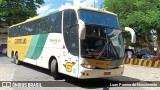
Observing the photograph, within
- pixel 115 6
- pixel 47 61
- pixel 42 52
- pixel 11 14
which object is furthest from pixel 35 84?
pixel 11 14

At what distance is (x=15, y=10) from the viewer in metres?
41.6

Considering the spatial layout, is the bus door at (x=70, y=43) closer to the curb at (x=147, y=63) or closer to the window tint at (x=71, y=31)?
the window tint at (x=71, y=31)

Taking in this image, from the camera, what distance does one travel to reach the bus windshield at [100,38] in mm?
11477

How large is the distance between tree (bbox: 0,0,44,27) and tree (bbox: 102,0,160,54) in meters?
17.1

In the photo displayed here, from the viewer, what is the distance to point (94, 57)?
11414mm

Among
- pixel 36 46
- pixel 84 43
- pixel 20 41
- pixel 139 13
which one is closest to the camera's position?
pixel 84 43

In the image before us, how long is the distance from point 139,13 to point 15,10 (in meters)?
23.0

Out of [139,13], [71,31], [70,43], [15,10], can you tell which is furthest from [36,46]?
[15,10]

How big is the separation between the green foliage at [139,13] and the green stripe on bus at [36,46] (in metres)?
9.09

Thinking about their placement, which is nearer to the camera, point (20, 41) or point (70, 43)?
point (70, 43)

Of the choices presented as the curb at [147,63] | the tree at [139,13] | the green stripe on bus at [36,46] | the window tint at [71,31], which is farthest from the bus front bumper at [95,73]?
the curb at [147,63]

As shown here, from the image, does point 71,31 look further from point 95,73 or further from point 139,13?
point 139,13

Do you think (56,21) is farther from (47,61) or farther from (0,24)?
(0,24)

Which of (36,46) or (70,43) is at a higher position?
(70,43)
